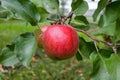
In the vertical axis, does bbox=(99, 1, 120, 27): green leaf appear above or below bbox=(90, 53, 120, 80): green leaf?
above

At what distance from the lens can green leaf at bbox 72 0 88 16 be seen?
4.04 feet

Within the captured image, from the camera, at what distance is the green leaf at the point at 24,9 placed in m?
1.06

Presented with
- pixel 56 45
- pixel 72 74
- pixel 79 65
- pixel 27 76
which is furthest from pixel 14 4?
pixel 79 65

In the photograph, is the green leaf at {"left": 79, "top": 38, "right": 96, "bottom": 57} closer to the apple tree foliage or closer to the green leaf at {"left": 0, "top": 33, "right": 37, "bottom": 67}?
the apple tree foliage

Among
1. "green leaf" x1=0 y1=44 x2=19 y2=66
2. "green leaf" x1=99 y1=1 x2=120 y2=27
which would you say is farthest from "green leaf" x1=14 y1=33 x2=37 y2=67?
"green leaf" x1=99 y1=1 x2=120 y2=27

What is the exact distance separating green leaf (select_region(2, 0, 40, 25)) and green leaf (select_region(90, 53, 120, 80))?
204 mm

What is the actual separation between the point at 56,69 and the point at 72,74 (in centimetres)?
21

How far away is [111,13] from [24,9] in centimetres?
26

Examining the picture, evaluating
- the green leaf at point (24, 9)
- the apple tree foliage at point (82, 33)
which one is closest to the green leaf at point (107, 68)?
the apple tree foliage at point (82, 33)

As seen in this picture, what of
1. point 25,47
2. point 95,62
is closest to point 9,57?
point 25,47

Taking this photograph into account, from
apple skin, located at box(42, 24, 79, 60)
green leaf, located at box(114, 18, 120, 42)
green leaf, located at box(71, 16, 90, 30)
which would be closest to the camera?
apple skin, located at box(42, 24, 79, 60)

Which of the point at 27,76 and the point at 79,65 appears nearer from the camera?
the point at 27,76

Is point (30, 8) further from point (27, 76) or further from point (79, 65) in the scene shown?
point (79, 65)

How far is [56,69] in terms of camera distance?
503cm
